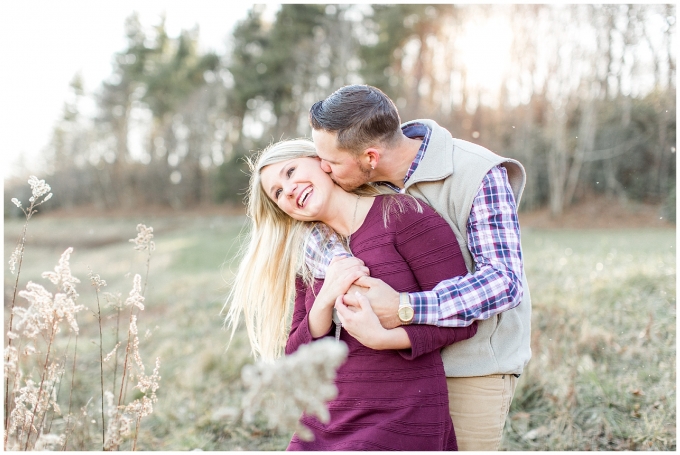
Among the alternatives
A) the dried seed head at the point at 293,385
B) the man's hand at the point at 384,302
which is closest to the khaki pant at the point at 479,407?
the man's hand at the point at 384,302

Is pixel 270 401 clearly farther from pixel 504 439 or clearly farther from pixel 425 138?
pixel 504 439

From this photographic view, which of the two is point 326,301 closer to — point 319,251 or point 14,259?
point 319,251

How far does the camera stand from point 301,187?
2625mm

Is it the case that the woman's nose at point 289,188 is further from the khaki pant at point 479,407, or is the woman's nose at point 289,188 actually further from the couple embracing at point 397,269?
the khaki pant at point 479,407

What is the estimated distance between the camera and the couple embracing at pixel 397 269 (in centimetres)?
229

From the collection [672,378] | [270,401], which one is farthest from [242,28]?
[270,401]

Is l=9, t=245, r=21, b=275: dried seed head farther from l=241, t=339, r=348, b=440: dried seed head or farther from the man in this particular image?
l=241, t=339, r=348, b=440: dried seed head

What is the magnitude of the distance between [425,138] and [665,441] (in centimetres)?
280

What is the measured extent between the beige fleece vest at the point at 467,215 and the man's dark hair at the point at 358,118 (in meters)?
0.22

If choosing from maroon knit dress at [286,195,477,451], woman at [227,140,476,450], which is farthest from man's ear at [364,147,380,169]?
maroon knit dress at [286,195,477,451]

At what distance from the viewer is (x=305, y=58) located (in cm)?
2684

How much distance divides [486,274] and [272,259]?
1045 millimetres

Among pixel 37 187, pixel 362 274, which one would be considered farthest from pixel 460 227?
pixel 37 187

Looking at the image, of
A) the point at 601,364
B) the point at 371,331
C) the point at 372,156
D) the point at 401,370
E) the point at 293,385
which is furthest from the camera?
the point at 601,364
